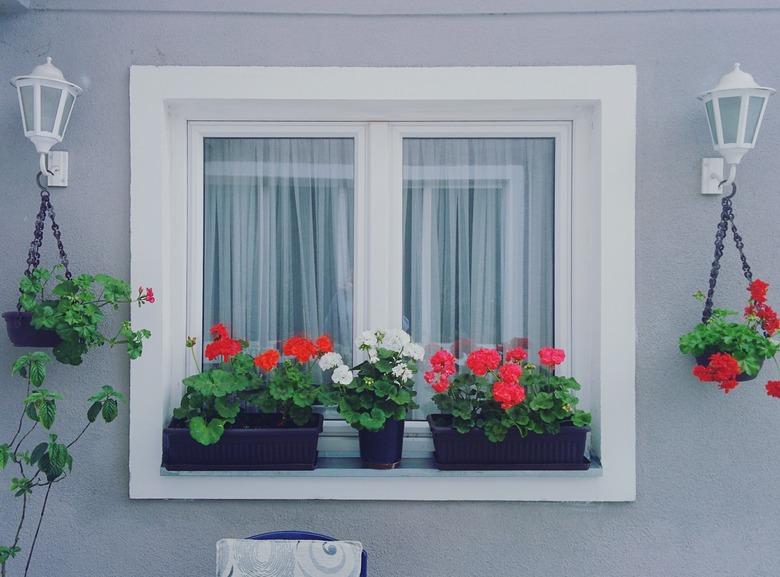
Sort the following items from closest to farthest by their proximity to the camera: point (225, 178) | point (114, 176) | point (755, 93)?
point (755, 93) → point (114, 176) → point (225, 178)

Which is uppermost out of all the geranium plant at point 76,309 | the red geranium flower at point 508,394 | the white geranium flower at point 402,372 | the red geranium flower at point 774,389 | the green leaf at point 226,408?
the geranium plant at point 76,309

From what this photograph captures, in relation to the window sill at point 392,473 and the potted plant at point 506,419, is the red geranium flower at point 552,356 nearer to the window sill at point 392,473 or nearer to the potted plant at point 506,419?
the potted plant at point 506,419

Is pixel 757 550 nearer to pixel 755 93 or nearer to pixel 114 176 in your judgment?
pixel 755 93

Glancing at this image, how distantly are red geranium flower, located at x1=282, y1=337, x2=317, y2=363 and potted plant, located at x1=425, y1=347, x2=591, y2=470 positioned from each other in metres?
0.46

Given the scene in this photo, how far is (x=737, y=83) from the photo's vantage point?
97.1 inches

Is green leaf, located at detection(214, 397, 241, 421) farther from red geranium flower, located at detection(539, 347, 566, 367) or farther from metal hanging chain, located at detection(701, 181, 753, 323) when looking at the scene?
metal hanging chain, located at detection(701, 181, 753, 323)

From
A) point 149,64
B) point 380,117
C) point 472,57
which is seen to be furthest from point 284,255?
point 472,57

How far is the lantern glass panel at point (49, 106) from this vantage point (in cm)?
247

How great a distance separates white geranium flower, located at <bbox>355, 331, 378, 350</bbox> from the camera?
2609 millimetres

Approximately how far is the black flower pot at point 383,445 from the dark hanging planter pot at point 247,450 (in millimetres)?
189

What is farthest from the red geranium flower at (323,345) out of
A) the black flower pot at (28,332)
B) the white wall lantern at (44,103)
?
the white wall lantern at (44,103)

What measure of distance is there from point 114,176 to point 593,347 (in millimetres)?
1975

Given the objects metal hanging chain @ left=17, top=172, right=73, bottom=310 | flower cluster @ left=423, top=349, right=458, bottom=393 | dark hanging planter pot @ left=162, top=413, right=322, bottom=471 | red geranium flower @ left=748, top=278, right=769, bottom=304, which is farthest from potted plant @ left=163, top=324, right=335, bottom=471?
red geranium flower @ left=748, top=278, right=769, bottom=304

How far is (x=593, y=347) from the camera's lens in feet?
9.09
